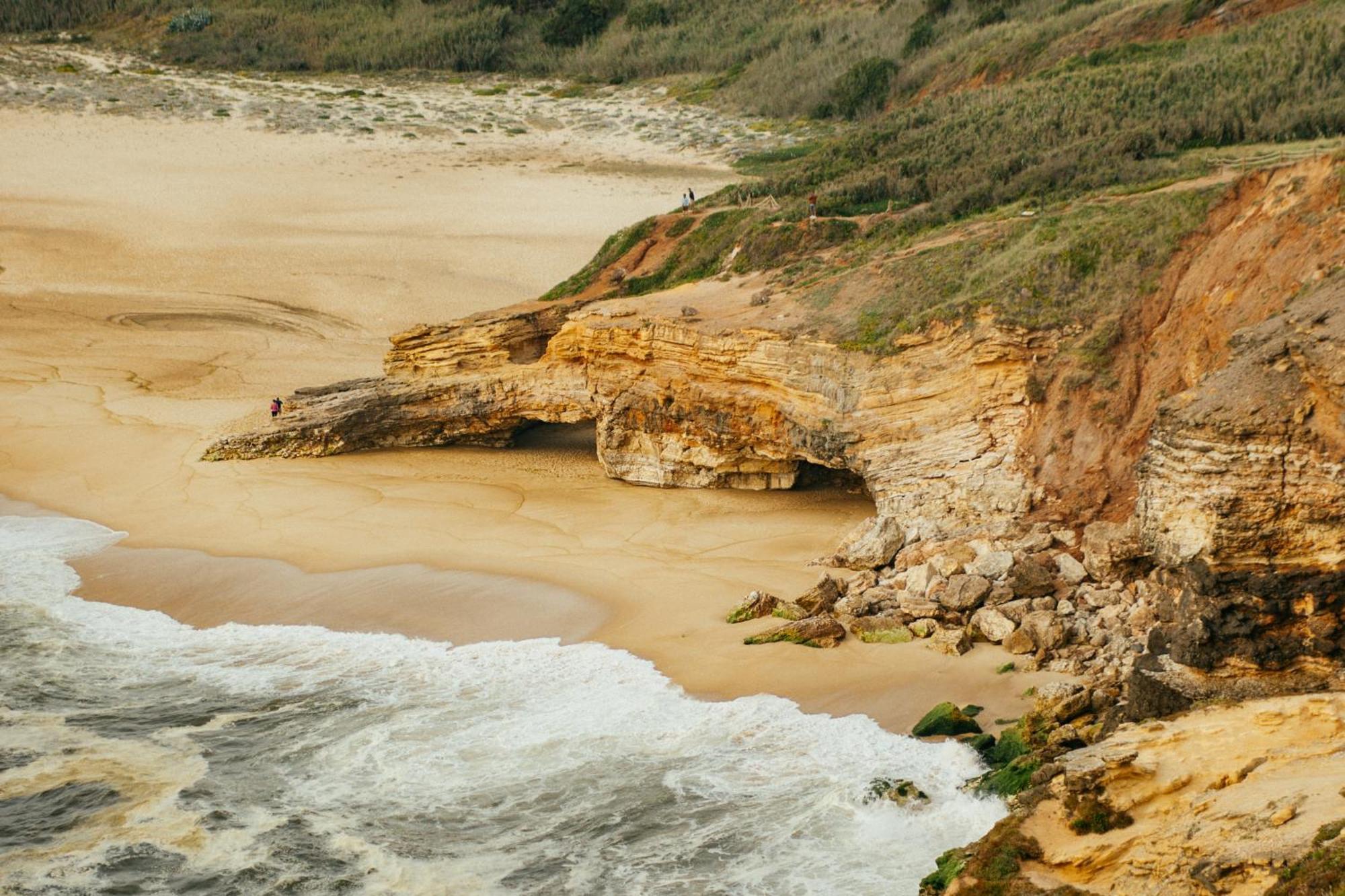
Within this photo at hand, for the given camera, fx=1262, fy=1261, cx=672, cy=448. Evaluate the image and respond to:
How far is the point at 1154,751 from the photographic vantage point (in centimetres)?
977

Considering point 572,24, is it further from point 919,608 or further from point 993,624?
point 993,624

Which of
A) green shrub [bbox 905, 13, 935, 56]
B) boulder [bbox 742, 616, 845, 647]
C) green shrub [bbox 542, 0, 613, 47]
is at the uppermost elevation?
green shrub [bbox 542, 0, 613, 47]

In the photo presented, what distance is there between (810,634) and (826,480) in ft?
22.7

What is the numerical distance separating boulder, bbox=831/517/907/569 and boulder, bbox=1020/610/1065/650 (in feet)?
9.34

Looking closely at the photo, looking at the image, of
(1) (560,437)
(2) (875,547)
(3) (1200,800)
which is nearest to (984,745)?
(3) (1200,800)

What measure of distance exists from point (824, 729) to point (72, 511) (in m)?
15.5

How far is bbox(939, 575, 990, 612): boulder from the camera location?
14422mm

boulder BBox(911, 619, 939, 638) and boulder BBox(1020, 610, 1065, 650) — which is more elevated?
boulder BBox(1020, 610, 1065, 650)

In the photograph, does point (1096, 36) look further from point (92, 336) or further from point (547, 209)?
point (92, 336)

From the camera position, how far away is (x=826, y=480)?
21.2 meters

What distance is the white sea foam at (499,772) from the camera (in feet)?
36.2

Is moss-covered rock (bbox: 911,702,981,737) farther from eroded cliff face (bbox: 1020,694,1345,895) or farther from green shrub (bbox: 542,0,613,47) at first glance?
green shrub (bbox: 542,0,613,47)

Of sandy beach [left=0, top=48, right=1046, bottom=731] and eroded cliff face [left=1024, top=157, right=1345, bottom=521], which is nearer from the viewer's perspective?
eroded cliff face [left=1024, top=157, right=1345, bottom=521]

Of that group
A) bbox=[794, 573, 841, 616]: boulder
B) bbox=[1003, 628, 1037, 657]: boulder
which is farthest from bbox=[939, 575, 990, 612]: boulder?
bbox=[794, 573, 841, 616]: boulder
